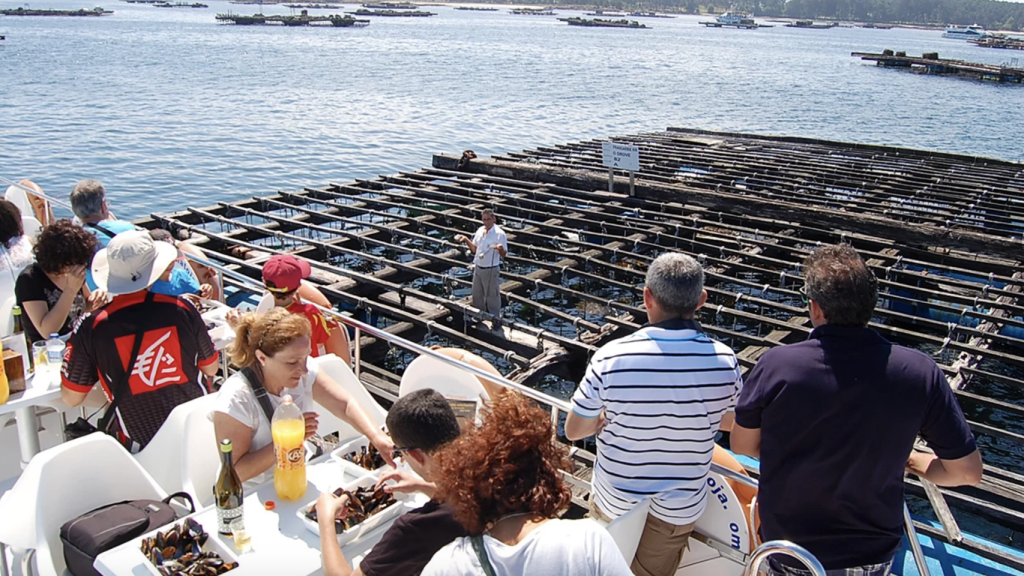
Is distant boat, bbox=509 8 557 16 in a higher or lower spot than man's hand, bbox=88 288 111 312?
higher

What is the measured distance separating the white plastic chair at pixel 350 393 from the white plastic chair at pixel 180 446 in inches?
27.7

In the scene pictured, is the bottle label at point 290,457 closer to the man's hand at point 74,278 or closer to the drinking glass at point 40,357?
the drinking glass at point 40,357

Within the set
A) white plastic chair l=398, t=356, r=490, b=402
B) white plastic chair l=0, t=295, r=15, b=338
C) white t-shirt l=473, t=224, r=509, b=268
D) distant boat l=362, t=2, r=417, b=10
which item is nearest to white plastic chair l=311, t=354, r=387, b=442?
white plastic chair l=398, t=356, r=490, b=402

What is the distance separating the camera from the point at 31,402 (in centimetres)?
398

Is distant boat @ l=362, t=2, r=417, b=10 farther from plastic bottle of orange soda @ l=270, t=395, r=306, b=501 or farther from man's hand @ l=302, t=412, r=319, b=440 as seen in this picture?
plastic bottle of orange soda @ l=270, t=395, r=306, b=501

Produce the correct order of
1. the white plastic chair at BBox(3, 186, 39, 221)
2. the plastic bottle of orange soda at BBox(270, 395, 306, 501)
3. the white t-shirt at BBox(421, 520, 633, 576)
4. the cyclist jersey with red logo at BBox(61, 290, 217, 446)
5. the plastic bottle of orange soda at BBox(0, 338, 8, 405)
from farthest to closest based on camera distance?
the white plastic chair at BBox(3, 186, 39, 221) < the plastic bottle of orange soda at BBox(0, 338, 8, 405) < the cyclist jersey with red logo at BBox(61, 290, 217, 446) < the plastic bottle of orange soda at BBox(270, 395, 306, 501) < the white t-shirt at BBox(421, 520, 633, 576)

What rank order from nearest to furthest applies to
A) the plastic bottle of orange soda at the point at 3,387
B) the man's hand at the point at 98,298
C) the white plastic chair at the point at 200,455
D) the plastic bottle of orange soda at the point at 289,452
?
1. the plastic bottle of orange soda at the point at 289,452
2. the white plastic chair at the point at 200,455
3. the plastic bottle of orange soda at the point at 3,387
4. the man's hand at the point at 98,298

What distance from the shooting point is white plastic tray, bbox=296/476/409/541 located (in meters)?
2.97

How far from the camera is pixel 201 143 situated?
1259 inches

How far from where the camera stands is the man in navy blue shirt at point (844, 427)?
2.60 m

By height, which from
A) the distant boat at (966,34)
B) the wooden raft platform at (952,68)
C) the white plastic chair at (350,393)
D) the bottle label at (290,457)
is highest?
the distant boat at (966,34)

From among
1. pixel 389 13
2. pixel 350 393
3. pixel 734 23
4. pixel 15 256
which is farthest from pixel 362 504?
pixel 734 23

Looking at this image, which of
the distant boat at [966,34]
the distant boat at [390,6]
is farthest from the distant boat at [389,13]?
the distant boat at [966,34]

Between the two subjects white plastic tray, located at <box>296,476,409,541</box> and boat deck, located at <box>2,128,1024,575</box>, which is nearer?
white plastic tray, located at <box>296,476,409,541</box>
